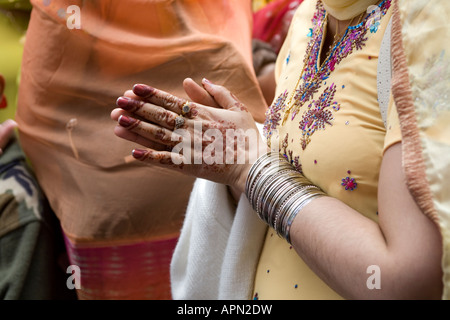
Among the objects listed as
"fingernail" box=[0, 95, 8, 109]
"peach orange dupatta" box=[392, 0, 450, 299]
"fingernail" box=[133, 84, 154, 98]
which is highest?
"peach orange dupatta" box=[392, 0, 450, 299]

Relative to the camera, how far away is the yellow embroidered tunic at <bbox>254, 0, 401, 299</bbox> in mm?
575

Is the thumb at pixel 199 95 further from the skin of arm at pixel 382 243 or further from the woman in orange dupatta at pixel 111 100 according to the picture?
the woman in orange dupatta at pixel 111 100

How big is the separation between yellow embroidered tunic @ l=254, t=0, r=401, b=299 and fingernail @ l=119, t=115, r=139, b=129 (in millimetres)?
203

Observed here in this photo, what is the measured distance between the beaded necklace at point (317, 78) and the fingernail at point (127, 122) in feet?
0.67

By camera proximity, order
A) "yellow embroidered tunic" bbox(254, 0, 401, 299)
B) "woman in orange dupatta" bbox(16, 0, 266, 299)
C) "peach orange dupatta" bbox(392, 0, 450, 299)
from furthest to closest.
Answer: "woman in orange dupatta" bbox(16, 0, 266, 299)
"yellow embroidered tunic" bbox(254, 0, 401, 299)
"peach orange dupatta" bbox(392, 0, 450, 299)

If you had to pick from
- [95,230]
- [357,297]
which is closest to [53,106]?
[95,230]

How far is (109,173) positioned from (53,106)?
197 millimetres

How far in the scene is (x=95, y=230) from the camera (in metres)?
1.10

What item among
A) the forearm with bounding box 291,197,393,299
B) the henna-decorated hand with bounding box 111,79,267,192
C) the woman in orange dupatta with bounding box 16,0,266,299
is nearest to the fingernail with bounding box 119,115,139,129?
the henna-decorated hand with bounding box 111,79,267,192

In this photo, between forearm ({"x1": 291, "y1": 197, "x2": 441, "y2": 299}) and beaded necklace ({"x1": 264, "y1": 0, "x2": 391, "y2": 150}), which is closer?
forearm ({"x1": 291, "y1": 197, "x2": 441, "y2": 299})

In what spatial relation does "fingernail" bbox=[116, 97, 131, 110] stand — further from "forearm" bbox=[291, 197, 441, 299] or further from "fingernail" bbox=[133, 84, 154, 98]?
"forearm" bbox=[291, 197, 441, 299]

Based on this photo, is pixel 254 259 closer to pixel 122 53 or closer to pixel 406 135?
pixel 406 135

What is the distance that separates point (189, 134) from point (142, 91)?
0.08 m

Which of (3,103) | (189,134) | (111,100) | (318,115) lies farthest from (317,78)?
(3,103)
